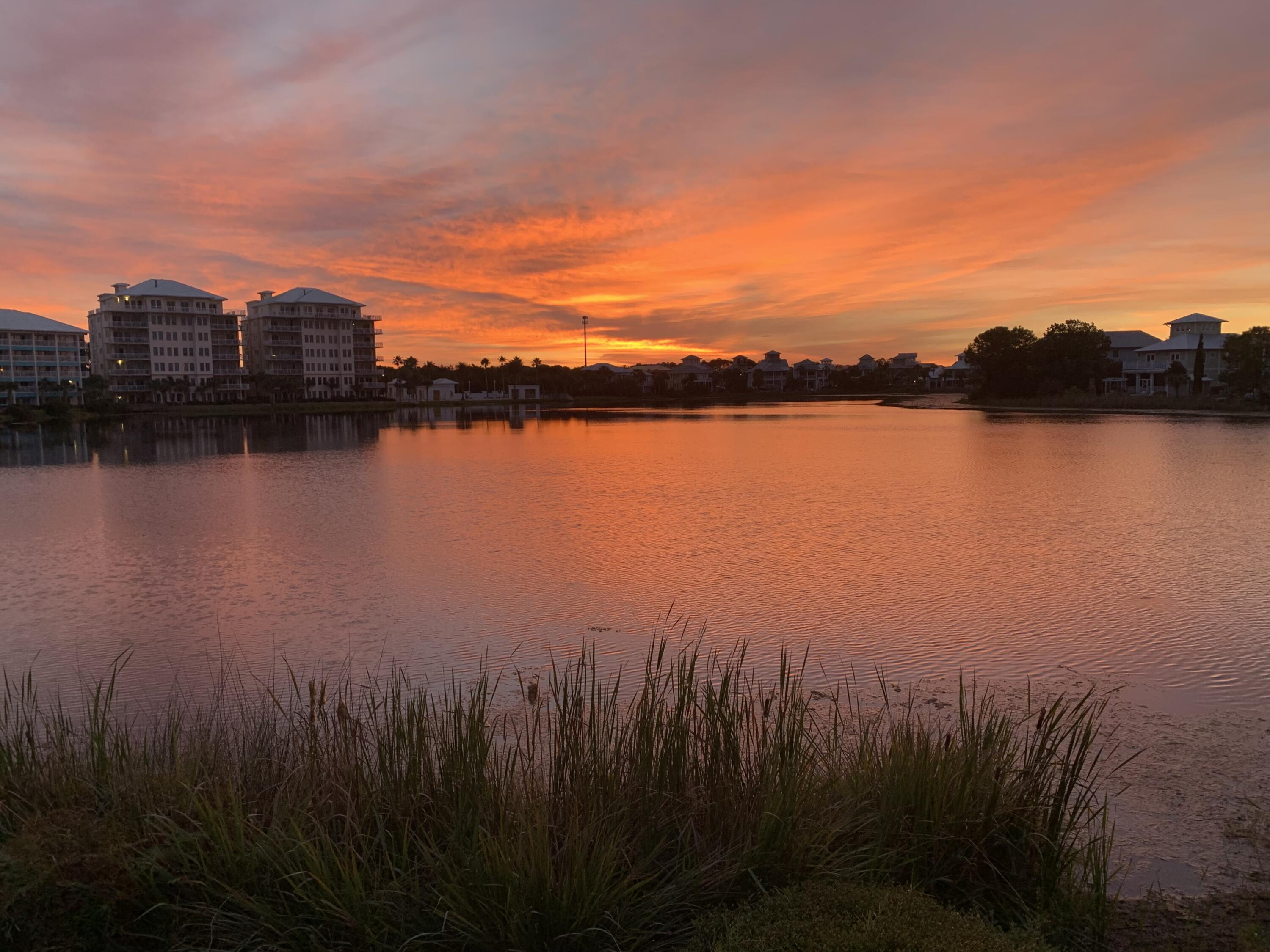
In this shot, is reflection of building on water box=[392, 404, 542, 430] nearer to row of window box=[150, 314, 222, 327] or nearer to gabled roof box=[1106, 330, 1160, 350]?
row of window box=[150, 314, 222, 327]

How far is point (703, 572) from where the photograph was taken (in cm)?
1325

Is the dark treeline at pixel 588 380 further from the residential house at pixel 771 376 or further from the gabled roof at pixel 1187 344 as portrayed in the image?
the gabled roof at pixel 1187 344

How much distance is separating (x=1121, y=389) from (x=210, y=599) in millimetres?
100488

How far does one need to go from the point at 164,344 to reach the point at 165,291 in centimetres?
610

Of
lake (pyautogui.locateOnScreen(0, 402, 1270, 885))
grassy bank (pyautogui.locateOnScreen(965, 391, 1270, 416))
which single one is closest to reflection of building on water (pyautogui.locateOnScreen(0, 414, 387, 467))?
lake (pyautogui.locateOnScreen(0, 402, 1270, 885))

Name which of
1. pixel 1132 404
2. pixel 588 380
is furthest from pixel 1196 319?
pixel 588 380

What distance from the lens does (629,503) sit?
21.0 meters

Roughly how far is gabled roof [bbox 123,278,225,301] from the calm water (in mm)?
76223

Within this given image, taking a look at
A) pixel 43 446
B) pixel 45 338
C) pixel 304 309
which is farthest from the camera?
pixel 304 309

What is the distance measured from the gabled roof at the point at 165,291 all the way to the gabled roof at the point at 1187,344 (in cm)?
10311

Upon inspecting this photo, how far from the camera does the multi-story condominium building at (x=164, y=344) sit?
9725 cm

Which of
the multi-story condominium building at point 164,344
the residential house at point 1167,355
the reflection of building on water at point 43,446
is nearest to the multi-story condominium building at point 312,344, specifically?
the multi-story condominium building at point 164,344

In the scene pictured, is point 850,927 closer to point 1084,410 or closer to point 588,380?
point 1084,410

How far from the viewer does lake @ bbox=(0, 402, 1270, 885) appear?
8.76 m
